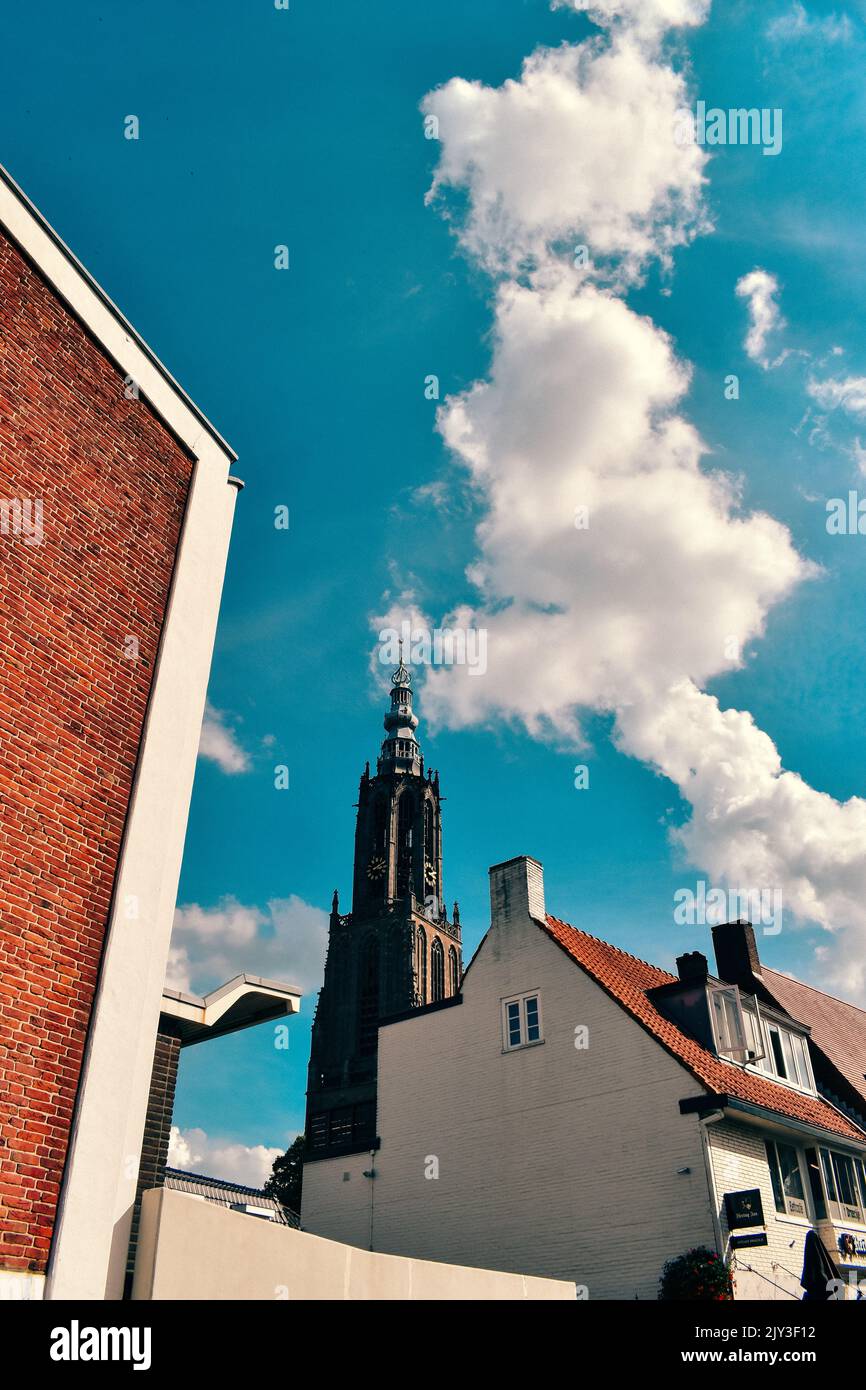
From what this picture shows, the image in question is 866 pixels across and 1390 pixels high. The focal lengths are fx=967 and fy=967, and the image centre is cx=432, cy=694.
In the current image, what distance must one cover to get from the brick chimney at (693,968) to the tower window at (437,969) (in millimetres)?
59955

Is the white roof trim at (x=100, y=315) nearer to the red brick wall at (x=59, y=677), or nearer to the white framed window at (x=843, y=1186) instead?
the red brick wall at (x=59, y=677)

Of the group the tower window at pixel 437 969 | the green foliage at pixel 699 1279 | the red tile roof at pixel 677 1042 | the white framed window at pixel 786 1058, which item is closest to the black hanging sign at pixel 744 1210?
the green foliage at pixel 699 1279

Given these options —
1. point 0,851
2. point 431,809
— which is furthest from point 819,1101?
point 431,809

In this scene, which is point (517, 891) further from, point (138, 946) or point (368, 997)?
point (368, 997)

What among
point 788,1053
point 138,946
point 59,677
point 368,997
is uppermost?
point 368,997

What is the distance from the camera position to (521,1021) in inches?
890

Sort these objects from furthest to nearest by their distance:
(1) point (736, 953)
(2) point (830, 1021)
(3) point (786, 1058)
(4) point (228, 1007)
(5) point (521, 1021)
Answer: (2) point (830, 1021) < (1) point (736, 953) < (3) point (786, 1058) < (5) point (521, 1021) < (4) point (228, 1007)

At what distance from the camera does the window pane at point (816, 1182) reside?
68.6 feet

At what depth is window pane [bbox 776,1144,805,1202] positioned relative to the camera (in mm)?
20391

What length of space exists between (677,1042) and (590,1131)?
2.59m

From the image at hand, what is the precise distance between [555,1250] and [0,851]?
53.9ft

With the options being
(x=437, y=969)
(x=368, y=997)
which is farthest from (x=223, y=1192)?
(x=437, y=969)

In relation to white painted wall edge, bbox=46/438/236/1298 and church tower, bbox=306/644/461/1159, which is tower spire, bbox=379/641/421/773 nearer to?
church tower, bbox=306/644/461/1159
